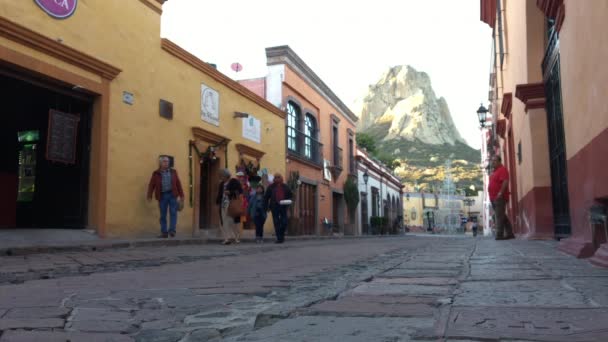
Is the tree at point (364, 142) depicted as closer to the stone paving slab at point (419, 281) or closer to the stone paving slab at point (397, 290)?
the stone paving slab at point (419, 281)

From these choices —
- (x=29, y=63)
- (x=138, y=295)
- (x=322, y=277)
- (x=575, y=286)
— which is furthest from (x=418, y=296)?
(x=29, y=63)

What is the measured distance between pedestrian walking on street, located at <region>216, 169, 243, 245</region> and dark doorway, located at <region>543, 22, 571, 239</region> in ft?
17.0

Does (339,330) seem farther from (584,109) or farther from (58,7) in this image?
(58,7)

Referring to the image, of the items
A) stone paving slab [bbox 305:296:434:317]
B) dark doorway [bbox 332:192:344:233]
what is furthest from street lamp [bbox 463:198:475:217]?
stone paving slab [bbox 305:296:434:317]

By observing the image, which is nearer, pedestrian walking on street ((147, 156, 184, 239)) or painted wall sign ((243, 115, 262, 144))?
pedestrian walking on street ((147, 156, 184, 239))

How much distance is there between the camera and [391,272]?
3848mm

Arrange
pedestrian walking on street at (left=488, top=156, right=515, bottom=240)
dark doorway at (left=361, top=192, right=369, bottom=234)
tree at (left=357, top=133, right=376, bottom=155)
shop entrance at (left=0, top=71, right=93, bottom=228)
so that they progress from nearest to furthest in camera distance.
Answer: shop entrance at (left=0, top=71, right=93, bottom=228) → pedestrian walking on street at (left=488, top=156, right=515, bottom=240) → dark doorway at (left=361, top=192, right=369, bottom=234) → tree at (left=357, top=133, right=376, bottom=155)

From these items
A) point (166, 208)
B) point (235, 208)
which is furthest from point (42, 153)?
point (235, 208)

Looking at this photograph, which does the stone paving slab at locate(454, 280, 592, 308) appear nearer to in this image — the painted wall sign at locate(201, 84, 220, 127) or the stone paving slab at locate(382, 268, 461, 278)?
the stone paving slab at locate(382, 268, 461, 278)

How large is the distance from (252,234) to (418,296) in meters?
13.2

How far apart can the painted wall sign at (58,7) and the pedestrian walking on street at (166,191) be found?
3072 mm

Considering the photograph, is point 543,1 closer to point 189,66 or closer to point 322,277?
point 322,277

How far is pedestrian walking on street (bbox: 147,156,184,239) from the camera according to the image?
33.4ft

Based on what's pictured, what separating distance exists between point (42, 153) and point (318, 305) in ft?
31.1
